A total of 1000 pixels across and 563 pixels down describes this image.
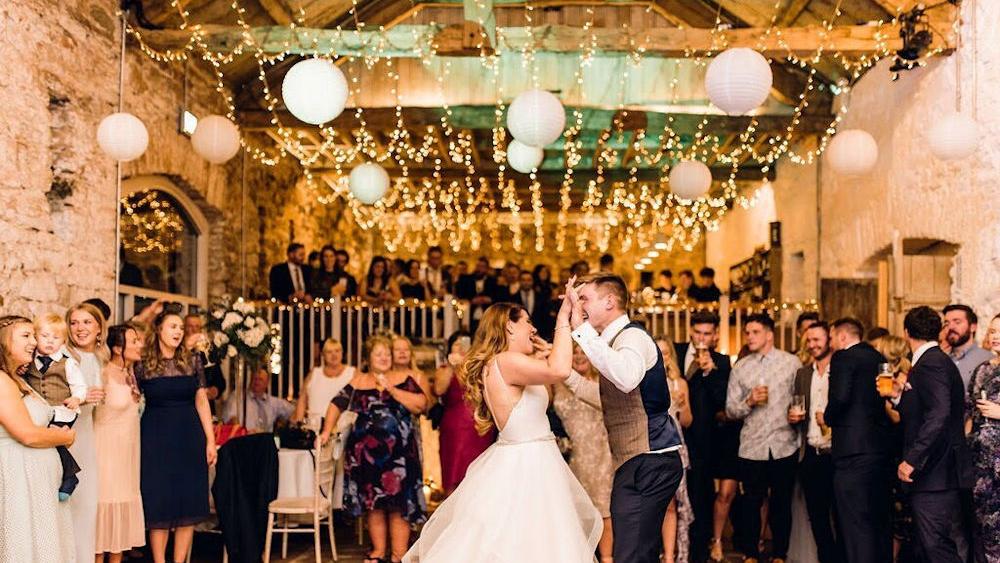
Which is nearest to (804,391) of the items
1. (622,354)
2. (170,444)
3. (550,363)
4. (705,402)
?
(705,402)

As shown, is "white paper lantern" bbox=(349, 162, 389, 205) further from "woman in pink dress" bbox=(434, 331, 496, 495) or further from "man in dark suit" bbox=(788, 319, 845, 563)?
"man in dark suit" bbox=(788, 319, 845, 563)

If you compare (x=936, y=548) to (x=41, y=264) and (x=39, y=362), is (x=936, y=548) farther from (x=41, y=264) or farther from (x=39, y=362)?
(x=41, y=264)

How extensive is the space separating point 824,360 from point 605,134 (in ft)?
17.4

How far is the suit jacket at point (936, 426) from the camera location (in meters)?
5.14

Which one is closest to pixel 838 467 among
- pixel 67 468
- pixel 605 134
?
pixel 67 468

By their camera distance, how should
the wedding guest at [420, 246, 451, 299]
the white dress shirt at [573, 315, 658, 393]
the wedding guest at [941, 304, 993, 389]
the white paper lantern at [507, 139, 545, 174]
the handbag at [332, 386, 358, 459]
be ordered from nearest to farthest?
1. the white dress shirt at [573, 315, 658, 393]
2. the wedding guest at [941, 304, 993, 389]
3. the handbag at [332, 386, 358, 459]
4. the white paper lantern at [507, 139, 545, 174]
5. the wedding guest at [420, 246, 451, 299]

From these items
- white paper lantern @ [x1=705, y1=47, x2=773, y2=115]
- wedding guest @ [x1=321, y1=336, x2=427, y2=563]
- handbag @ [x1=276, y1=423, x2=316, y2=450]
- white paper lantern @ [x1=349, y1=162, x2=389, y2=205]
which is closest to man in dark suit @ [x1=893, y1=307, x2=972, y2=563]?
white paper lantern @ [x1=705, y1=47, x2=773, y2=115]

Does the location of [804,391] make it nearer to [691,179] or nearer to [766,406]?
[766,406]

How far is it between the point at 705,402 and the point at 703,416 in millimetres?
89

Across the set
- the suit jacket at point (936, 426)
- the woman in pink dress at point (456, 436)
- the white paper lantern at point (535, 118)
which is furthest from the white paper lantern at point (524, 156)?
the suit jacket at point (936, 426)

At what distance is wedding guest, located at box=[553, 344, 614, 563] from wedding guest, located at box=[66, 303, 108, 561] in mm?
2544

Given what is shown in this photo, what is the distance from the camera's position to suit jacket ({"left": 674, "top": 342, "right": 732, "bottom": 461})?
679 cm

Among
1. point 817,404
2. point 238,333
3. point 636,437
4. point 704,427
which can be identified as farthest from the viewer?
point 238,333

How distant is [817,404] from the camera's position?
635cm
